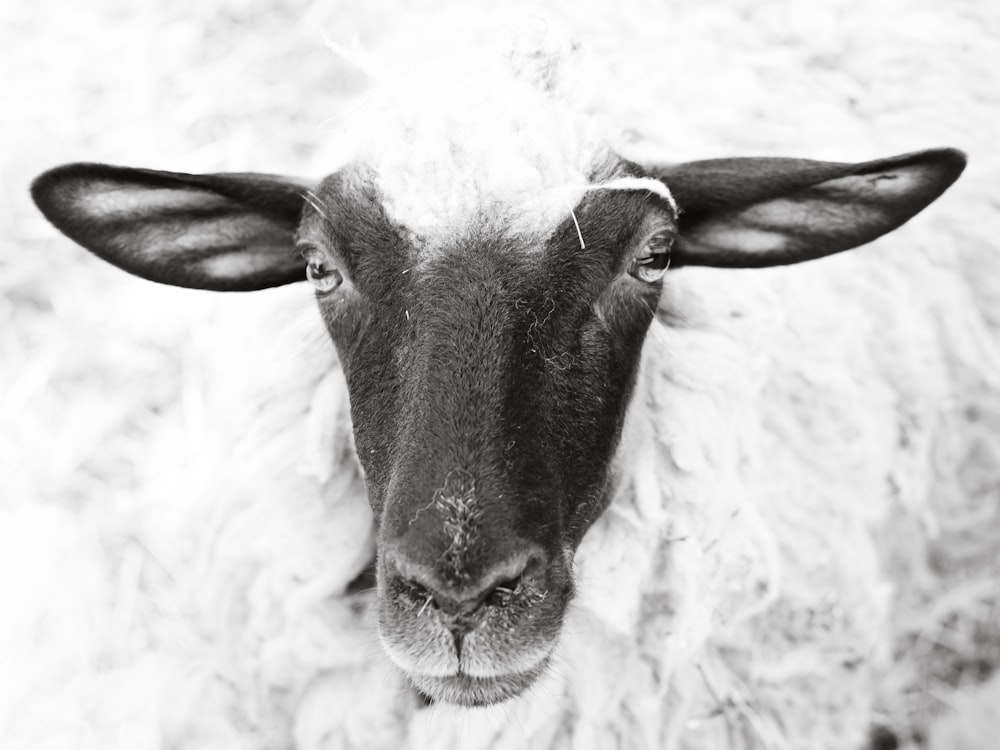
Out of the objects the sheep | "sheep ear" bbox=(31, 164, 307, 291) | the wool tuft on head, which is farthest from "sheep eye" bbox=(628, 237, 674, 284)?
"sheep ear" bbox=(31, 164, 307, 291)

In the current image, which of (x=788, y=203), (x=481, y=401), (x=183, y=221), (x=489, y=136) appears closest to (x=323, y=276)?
(x=183, y=221)

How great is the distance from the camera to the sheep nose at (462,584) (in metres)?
1.52

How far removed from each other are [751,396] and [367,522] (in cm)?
107

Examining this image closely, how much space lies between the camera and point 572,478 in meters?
1.87

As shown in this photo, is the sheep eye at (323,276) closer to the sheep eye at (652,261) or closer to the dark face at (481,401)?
the dark face at (481,401)

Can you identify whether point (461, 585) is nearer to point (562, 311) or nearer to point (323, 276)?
point (562, 311)

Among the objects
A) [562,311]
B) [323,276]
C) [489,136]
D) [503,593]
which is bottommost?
[503,593]

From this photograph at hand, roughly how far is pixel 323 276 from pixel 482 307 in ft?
1.63

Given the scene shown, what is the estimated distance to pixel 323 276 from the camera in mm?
2070

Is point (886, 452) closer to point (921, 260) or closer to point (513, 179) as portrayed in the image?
point (921, 260)

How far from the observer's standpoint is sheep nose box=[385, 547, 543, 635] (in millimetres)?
1517

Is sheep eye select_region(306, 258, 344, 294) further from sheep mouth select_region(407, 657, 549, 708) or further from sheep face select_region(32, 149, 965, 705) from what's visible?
sheep mouth select_region(407, 657, 549, 708)

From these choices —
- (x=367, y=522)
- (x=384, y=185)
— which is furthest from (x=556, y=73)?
(x=367, y=522)

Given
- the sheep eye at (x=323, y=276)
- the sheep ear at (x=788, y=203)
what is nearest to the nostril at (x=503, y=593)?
the sheep eye at (x=323, y=276)
